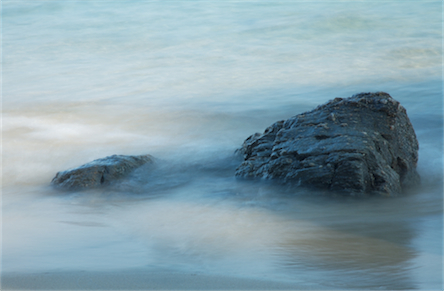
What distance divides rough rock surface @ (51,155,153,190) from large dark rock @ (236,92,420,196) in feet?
3.38

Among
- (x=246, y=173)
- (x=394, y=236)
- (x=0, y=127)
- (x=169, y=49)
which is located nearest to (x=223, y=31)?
(x=169, y=49)

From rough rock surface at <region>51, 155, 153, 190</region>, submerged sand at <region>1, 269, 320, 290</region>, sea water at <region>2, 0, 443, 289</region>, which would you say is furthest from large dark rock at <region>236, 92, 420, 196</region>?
submerged sand at <region>1, 269, 320, 290</region>

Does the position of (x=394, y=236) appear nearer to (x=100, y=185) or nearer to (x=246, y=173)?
(x=246, y=173)

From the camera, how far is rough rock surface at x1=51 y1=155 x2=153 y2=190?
12.7 feet

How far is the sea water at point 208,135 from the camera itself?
2.66 m

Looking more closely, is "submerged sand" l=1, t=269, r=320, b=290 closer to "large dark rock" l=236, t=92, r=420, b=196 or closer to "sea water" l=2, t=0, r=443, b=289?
"sea water" l=2, t=0, r=443, b=289

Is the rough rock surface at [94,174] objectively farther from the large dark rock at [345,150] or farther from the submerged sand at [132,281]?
the submerged sand at [132,281]

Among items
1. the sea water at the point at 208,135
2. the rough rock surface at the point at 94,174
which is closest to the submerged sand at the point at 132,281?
the sea water at the point at 208,135

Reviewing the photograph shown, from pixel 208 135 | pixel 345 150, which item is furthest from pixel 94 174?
pixel 345 150

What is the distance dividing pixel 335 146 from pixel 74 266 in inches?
81.5

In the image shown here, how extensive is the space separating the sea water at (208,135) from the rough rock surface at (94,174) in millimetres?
115

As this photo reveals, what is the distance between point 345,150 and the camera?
352 centimetres

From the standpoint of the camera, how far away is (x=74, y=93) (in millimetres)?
7609

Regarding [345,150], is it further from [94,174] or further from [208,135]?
[208,135]
